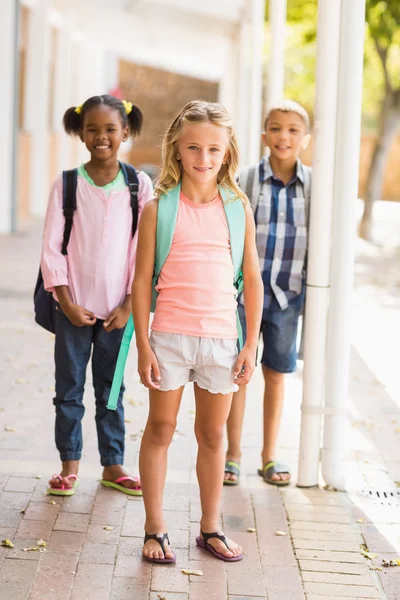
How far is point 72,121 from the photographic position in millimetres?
4031

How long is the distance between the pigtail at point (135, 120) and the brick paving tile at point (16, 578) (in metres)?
1.83

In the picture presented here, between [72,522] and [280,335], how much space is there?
123 centimetres

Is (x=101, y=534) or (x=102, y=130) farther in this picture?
(x=102, y=130)

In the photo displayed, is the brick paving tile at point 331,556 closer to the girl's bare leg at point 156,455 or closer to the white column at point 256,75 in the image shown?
the girl's bare leg at point 156,455

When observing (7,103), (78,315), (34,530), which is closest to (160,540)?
(34,530)

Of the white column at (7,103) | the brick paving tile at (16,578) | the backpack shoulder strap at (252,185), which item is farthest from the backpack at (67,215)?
the white column at (7,103)

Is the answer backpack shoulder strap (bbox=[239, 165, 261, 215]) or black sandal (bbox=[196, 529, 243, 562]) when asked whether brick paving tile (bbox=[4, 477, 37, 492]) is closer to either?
black sandal (bbox=[196, 529, 243, 562])

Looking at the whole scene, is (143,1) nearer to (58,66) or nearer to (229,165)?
(58,66)

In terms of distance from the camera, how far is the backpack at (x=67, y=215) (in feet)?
12.8

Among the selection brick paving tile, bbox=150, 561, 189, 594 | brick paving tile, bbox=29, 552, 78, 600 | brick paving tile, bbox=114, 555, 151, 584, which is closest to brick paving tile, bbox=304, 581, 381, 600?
brick paving tile, bbox=150, 561, 189, 594

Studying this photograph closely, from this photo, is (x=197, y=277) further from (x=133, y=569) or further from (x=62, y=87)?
(x=62, y=87)

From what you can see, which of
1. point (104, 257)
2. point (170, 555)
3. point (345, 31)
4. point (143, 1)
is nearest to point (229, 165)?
point (104, 257)

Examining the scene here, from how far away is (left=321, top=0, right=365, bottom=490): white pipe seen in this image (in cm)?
418

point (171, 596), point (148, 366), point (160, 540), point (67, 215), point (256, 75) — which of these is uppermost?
point (256, 75)
